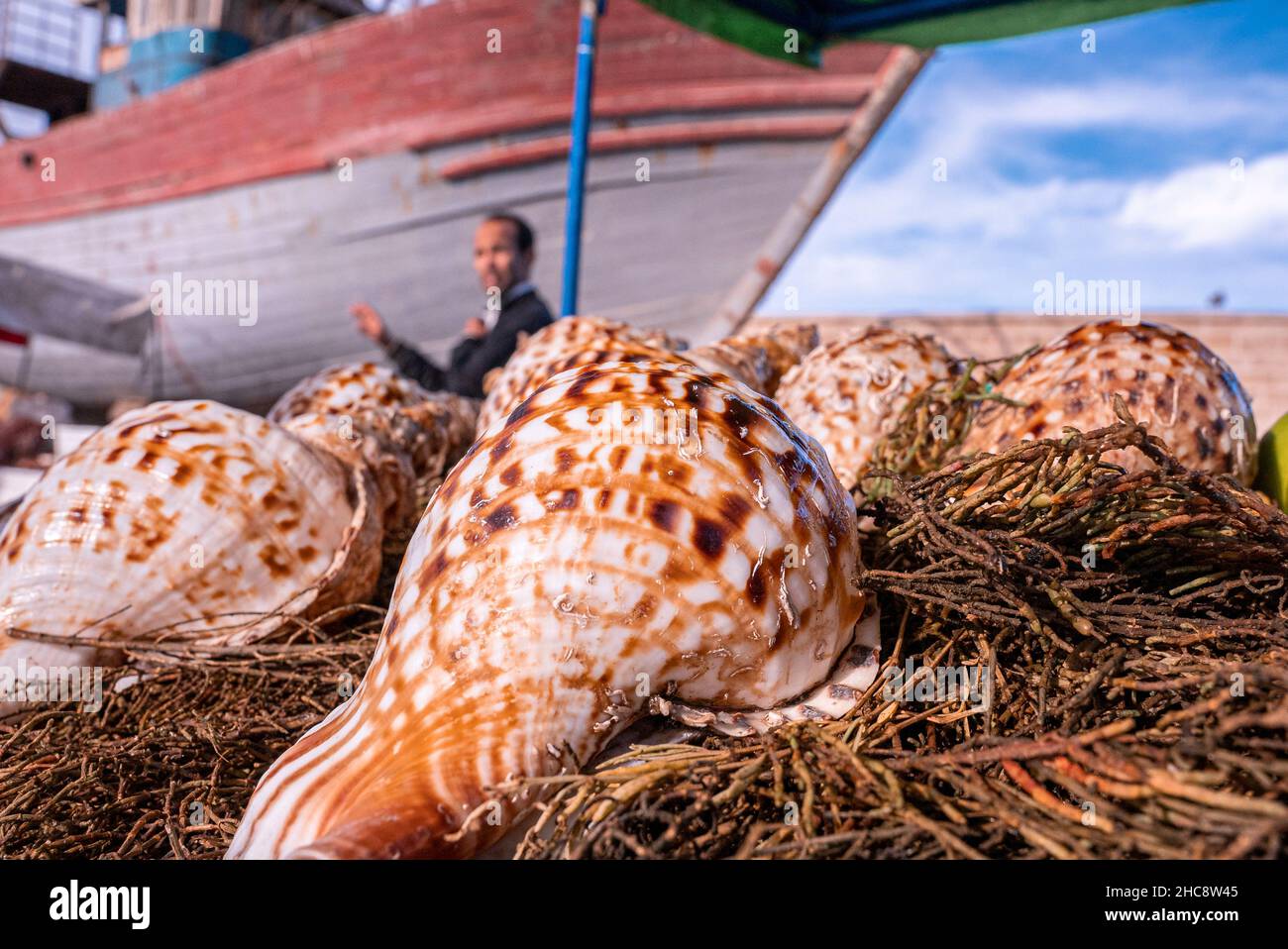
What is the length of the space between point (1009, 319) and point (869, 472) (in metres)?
8.71

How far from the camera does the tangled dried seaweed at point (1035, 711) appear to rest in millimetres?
893

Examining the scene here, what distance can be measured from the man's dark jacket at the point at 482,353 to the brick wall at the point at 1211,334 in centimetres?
272

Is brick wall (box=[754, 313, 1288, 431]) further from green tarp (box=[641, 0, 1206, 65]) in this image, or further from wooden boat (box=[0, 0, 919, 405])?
green tarp (box=[641, 0, 1206, 65])

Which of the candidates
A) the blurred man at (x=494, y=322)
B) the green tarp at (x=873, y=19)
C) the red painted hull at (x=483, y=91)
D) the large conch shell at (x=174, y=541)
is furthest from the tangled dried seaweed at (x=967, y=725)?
the red painted hull at (x=483, y=91)

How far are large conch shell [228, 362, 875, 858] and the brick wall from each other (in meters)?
6.24

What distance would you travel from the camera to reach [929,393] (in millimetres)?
2070

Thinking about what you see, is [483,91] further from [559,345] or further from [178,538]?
[178,538]

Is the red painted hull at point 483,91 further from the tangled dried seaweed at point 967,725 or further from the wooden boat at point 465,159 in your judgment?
the tangled dried seaweed at point 967,725

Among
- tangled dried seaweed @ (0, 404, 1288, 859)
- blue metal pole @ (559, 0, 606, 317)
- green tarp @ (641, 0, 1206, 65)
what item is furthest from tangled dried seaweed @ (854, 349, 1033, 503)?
blue metal pole @ (559, 0, 606, 317)

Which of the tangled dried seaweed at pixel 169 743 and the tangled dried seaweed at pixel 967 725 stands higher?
the tangled dried seaweed at pixel 967 725

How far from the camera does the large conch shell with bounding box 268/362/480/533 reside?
234 centimetres

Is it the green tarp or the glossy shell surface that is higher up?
the green tarp
